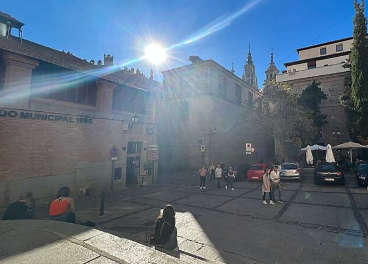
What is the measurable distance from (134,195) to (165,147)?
44.6 ft

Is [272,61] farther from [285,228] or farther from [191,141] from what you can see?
[285,228]

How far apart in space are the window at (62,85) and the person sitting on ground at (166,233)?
9988mm

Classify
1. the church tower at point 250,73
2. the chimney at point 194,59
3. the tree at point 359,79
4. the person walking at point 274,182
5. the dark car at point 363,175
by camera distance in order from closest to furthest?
the person walking at point 274,182, the dark car at point 363,175, the tree at point 359,79, the chimney at point 194,59, the church tower at point 250,73

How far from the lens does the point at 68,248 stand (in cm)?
364

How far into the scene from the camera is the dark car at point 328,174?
47.2ft

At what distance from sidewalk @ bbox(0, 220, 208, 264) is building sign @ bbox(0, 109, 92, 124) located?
271 inches

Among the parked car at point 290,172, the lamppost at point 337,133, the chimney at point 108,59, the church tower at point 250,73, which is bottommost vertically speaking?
the parked car at point 290,172

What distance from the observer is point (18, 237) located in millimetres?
4227

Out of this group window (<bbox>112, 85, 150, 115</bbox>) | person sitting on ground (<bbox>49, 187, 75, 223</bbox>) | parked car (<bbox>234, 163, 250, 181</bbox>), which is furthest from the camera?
parked car (<bbox>234, 163, 250, 181</bbox>)

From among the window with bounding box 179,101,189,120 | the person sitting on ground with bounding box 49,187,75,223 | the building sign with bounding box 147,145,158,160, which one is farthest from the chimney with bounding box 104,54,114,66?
the person sitting on ground with bounding box 49,187,75,223

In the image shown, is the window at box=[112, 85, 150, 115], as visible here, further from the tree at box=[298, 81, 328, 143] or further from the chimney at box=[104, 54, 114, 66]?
the tree at box=[298, 81, 328, 143]

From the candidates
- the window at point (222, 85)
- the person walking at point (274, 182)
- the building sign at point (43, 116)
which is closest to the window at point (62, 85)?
the building sign at point (43, 116)

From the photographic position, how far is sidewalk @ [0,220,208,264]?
126 inches

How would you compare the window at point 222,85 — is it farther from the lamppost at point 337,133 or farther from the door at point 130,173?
the lamppost at point 337,133
